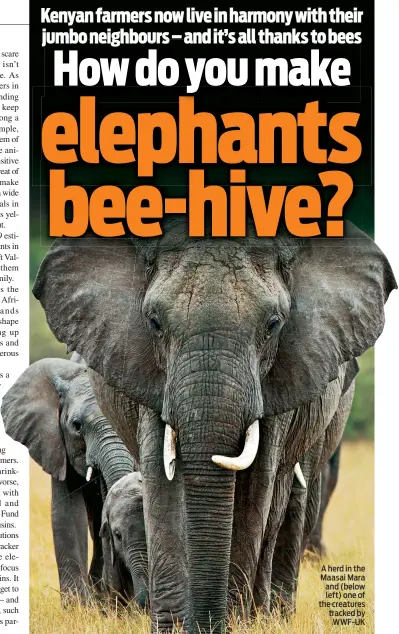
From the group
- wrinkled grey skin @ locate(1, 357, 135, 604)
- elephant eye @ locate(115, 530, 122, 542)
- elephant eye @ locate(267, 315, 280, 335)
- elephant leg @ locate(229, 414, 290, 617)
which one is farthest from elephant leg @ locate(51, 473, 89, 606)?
elephant eye @ locate(267, 315, 280, 335)

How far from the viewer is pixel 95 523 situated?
419 inches

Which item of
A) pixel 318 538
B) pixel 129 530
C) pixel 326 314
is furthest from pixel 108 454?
pixel 318 538

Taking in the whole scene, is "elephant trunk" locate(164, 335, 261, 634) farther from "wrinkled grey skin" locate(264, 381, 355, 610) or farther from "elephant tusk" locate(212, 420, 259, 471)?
"wrinkled grey skin" locate(264, 381, 355, 610)

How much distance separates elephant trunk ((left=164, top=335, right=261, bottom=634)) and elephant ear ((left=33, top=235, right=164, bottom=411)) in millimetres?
543

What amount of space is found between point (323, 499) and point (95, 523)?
2067 mm

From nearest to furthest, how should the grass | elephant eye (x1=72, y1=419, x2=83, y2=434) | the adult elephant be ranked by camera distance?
the adult elephant < the grass < elephant eye (x1=72, y1=419, x2=83, y2=434)

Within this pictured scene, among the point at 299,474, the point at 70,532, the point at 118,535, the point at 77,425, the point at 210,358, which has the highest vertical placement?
the point at 210,358

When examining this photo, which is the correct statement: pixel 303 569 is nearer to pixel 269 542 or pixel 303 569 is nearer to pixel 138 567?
pixel 138 567

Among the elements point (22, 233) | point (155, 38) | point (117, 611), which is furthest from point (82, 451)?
point (155, 38)

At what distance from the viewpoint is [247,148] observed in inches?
316

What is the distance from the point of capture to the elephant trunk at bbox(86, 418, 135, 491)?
966 cm

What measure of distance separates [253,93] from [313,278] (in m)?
0.95

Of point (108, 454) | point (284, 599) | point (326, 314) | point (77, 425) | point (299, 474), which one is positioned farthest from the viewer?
point (77, 425)

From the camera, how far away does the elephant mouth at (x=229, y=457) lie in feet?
22.7
